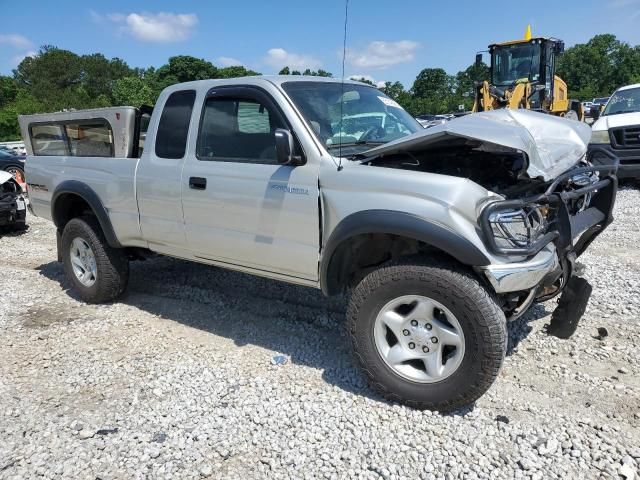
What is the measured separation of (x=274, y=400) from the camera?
3.32 metres

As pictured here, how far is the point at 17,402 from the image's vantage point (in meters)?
3.48

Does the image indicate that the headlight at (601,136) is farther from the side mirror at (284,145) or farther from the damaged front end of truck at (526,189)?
the side mirror at (284,145)

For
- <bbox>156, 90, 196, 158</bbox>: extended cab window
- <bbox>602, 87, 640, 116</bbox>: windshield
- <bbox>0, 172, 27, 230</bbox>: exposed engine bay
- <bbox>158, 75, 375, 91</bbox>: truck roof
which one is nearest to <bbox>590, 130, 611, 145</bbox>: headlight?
<bbox>602, 87, 640, 116</bbox>: windshield

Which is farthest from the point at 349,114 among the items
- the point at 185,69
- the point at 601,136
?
the point at 185,69

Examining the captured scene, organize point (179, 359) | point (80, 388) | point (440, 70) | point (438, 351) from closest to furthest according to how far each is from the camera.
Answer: point (438, 351) → point (80, 388) → point (179, 359) → point (440, 70)

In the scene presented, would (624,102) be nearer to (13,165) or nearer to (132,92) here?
(13,165)

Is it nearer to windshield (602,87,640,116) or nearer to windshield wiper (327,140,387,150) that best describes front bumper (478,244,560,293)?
windshield wiper (327,140,387,150)

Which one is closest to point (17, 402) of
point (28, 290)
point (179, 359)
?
point (179, 359)

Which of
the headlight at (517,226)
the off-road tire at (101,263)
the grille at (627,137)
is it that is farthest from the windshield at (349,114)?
the grille at (627,137)

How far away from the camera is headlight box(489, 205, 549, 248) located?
285 centimetres

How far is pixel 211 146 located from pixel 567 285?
108 inches

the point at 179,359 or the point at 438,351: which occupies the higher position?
the point at 438,351

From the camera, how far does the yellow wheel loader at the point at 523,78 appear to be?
1354 cm

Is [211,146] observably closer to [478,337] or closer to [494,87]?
[478,337]
